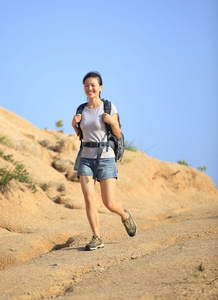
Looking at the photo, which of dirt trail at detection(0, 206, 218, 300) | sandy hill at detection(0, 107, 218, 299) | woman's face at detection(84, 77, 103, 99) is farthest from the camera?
woman's face at detection(84, 77, 103, 99)

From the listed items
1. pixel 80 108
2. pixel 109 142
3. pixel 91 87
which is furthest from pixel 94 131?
pixel 91 87

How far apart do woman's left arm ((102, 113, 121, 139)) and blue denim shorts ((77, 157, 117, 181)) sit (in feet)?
1.15

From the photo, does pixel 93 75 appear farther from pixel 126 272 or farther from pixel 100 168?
pixel 126 272

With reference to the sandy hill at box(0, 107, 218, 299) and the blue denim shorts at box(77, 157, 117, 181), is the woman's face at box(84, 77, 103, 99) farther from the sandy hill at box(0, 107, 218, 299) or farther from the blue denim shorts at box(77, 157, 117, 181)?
the sandy hill at box(0, 107, 218, 299)

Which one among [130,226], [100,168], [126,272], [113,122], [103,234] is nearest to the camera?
[126,272]

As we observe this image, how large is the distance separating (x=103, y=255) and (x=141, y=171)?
30.4 ft

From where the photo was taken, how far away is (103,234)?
6.66 meters

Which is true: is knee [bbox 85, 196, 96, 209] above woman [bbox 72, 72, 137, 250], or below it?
below

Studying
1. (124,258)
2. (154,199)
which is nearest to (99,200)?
(154,199)

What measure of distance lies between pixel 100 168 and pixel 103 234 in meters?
1.74

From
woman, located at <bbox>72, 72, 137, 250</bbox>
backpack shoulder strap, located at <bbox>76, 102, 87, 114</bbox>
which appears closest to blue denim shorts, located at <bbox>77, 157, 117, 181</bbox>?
woman, located at <bbox>72, 72, 137, 250</bbox>

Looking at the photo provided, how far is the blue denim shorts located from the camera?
5.33 metres

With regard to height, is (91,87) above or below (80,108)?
above

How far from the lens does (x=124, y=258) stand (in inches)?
183
